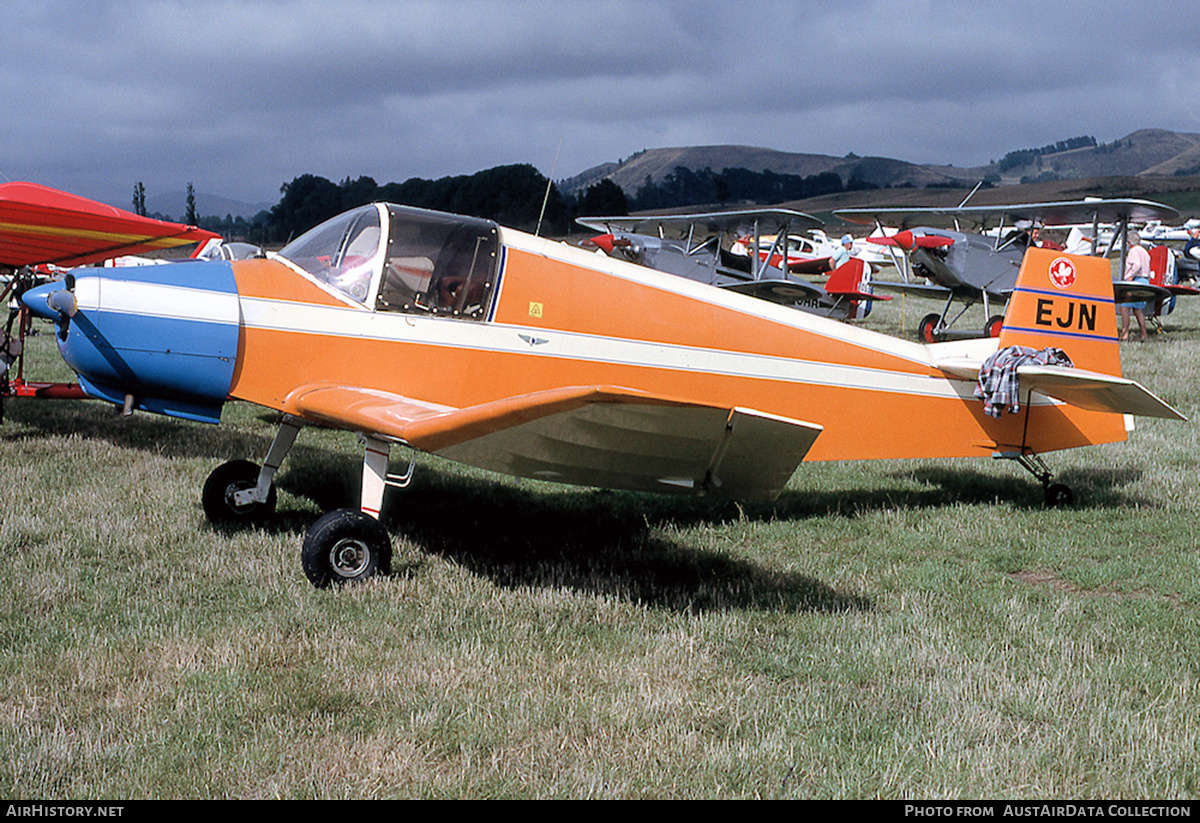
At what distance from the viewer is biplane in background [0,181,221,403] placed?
313 inches

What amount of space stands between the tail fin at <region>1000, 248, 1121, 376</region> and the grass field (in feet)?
3.79

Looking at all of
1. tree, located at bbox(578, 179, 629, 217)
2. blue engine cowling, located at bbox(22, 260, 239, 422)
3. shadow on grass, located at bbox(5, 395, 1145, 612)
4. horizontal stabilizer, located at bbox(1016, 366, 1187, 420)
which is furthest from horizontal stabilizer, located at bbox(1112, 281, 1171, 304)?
tree, located at bbox(578, 179, 629, 217)

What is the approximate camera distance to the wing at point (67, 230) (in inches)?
313

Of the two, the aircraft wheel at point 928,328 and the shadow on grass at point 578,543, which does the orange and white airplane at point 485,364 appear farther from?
the aircraft wheel at point 928,328

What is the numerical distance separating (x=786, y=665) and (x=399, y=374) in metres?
2.57

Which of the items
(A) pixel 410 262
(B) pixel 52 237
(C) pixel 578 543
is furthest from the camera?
(B) pixel 52 237

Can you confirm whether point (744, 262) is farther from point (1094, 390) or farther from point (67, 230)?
point (1094, 390)

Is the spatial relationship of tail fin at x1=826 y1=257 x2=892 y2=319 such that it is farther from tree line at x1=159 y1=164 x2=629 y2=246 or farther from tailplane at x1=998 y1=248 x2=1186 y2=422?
tree line at x1=159 y1=164 x2=629 y2=246

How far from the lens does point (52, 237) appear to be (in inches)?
335

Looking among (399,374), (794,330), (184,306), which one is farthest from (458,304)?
(794,330)

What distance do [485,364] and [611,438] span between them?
1430 mm

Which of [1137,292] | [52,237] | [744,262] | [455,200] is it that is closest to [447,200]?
[455,200]

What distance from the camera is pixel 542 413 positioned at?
351 centimetres

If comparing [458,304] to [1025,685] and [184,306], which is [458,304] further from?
[1025,685]
